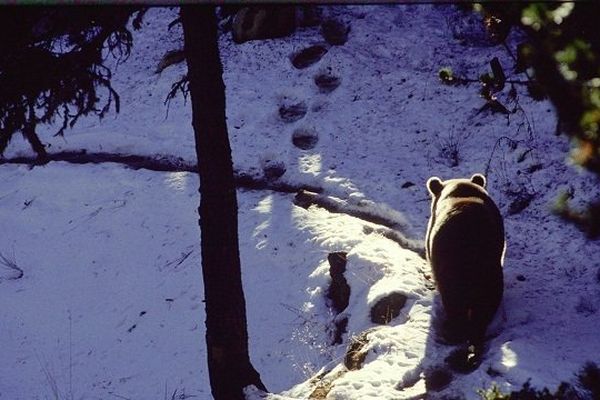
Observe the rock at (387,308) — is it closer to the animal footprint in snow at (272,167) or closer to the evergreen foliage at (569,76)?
the animal footprint in snow at (272,167)

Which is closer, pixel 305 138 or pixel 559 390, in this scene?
pixel 559 390

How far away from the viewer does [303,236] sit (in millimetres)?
10203

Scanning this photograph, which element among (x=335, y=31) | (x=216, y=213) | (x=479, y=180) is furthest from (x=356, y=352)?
(x=335, y=31)

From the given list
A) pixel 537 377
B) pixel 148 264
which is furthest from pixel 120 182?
pixel 537 377

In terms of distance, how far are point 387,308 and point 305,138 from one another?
540 centimetres

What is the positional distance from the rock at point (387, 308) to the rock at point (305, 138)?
4901 mm

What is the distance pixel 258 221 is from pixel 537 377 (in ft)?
19.4

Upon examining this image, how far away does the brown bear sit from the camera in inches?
273

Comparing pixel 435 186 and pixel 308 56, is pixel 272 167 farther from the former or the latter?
pixel 435 186

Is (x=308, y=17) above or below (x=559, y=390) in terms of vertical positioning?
above

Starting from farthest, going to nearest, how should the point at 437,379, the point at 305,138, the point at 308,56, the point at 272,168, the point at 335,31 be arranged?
the point at 335,31 → the point at 308,56 → the point at 305,138 → the point at 272,168 → the point at 437,379

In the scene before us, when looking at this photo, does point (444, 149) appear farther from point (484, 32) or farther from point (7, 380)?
point (7, 380)

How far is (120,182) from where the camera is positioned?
12.7 m

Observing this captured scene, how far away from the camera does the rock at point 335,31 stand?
14883 mm
